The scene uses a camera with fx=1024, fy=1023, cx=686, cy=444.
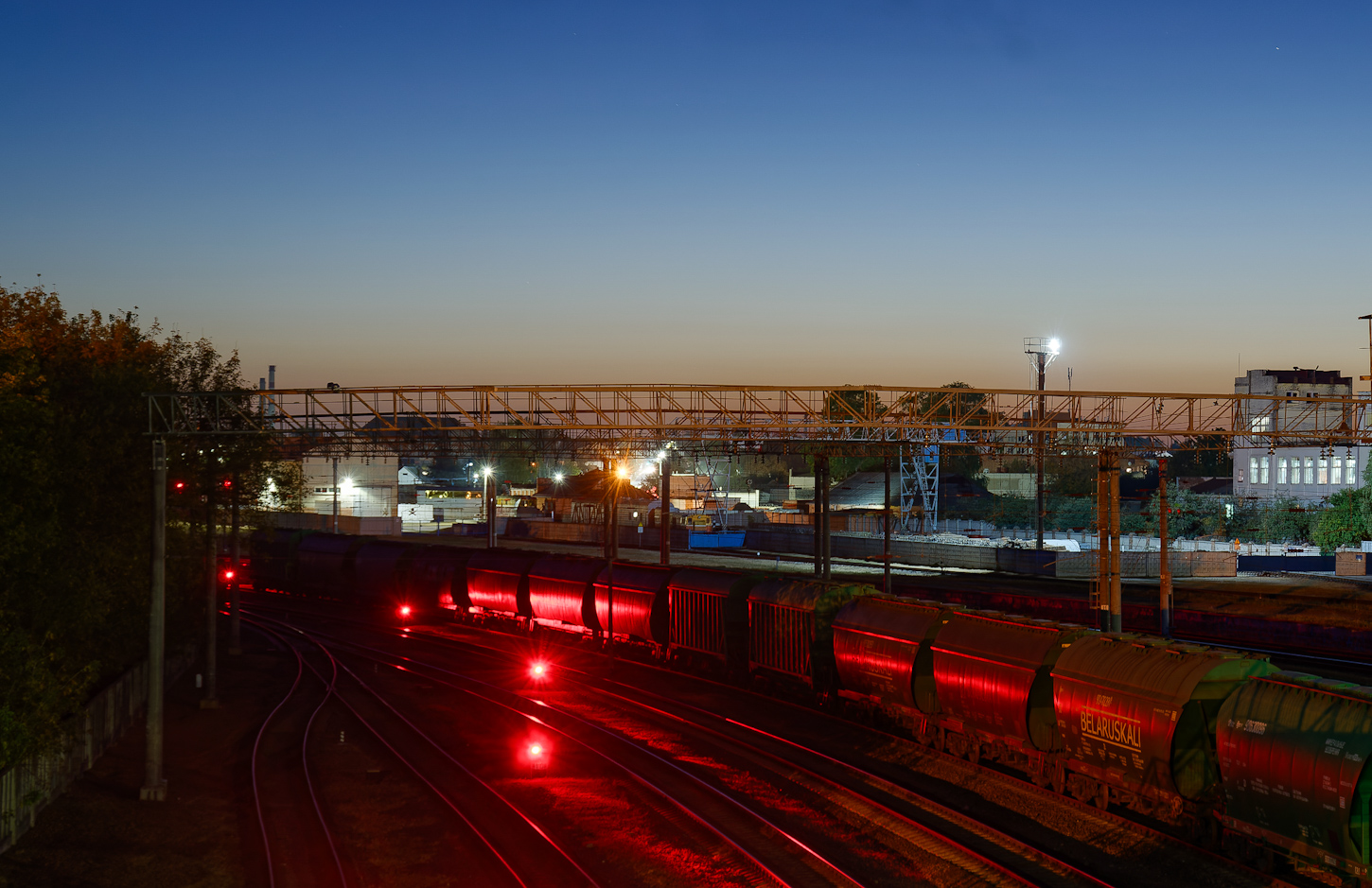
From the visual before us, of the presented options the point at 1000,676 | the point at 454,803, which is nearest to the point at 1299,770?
the point at 1000,676

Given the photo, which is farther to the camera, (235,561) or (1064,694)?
(235,561)

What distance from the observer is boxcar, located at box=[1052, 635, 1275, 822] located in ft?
54.0

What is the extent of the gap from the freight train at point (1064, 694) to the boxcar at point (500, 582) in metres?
5.49

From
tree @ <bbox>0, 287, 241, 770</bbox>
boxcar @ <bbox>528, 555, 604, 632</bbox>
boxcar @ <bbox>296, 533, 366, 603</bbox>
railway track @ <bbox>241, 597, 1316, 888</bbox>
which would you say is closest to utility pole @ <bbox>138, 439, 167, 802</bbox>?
tree @ <bbox>0, 287, 241, 770</bbox>

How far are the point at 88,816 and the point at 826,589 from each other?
59.0 feet

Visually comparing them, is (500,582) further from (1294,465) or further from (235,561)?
(1294,465)

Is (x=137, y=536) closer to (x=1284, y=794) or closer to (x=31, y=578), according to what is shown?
(x=31, y=578)

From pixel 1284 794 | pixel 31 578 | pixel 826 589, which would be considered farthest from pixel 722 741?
pixel 31 578

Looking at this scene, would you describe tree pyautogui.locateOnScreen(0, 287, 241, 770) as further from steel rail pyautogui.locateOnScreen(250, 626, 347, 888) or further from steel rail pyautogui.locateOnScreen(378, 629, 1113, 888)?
steel rail pyautogui.locateOnScreen(378, 629, 1113, 888)

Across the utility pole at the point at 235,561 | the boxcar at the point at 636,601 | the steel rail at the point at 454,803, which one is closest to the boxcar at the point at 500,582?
the boxcar at the point at 636,601

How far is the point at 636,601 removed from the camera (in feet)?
121

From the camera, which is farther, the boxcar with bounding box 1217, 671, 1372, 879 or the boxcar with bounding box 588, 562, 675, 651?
the boxcar with bounding box 588, 562, 675, 651

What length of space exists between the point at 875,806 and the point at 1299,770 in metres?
7.97

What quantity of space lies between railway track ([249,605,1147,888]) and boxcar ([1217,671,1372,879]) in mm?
2595
